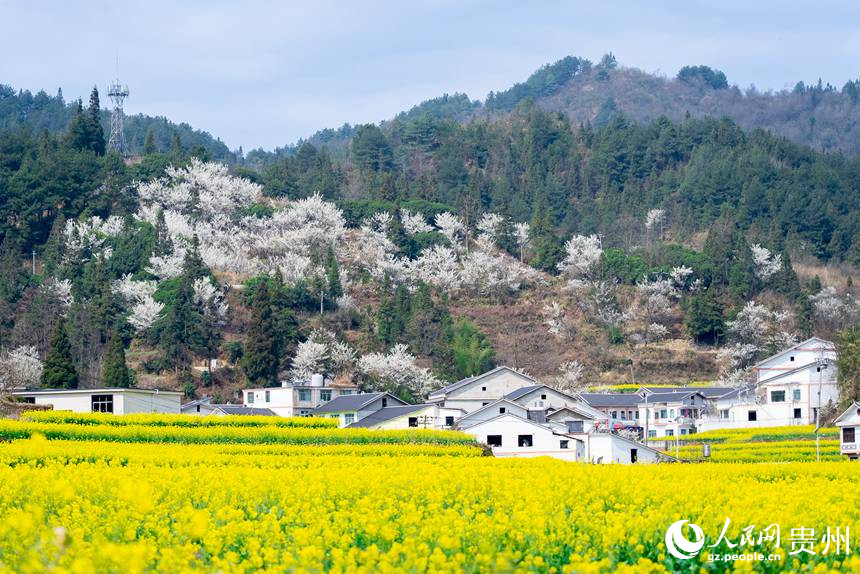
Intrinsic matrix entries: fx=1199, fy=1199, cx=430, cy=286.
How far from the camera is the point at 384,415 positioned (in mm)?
47906

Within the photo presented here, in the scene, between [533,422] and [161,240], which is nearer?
[533,422]

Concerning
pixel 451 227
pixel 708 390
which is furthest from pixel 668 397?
pixel 451 227

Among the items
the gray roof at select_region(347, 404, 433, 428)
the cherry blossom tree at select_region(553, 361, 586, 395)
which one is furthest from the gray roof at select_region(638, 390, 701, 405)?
the gray roof at select_region(347, 404, 433, 428)

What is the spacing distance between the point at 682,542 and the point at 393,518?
3.57 m

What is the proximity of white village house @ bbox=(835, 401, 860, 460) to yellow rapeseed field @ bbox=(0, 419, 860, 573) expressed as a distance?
73.1ft

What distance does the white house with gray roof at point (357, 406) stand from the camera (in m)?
50.3

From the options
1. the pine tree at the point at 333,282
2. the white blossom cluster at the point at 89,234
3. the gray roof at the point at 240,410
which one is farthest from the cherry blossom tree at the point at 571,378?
the white blossom cluster at the point at 89,234

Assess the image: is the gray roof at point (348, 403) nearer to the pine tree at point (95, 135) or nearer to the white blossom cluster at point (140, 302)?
the white blossom cluster at point (140, 302)

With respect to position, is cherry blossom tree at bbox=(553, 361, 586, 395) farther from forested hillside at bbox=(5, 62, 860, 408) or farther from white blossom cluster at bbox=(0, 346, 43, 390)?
white blossom cluster at bbox=(0, 346, 43, 390)

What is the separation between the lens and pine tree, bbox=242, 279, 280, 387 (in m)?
61.9

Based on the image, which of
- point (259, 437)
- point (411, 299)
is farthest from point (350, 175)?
point (259, 437)

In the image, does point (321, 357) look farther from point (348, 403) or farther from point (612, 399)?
point (612, 399)

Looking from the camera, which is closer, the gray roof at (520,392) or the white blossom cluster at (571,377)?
the gray roof at (520,392)

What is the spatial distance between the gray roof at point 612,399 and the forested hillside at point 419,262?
714 cm
